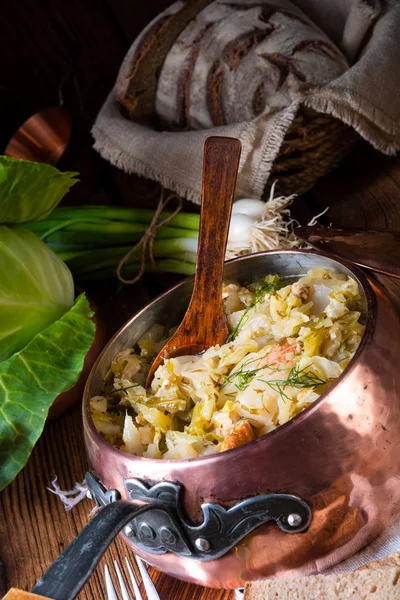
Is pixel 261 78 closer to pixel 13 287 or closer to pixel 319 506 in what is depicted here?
pixel 13 287

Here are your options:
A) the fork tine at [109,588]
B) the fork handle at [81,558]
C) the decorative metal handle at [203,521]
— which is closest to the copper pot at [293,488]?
the decorative metal handle at [203,521]

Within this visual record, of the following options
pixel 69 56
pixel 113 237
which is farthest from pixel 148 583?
pixel 69 56

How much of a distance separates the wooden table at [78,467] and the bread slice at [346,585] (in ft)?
0.42

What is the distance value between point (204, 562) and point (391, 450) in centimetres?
37

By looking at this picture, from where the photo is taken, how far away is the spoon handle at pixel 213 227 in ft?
4.45

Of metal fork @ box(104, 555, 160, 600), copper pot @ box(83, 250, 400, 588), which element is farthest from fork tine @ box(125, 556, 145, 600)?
copper pot @ box(83, 250, 400, 588)

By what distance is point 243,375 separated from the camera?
129 cm

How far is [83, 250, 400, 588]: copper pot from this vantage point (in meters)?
1.07

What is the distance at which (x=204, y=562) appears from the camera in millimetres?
1156

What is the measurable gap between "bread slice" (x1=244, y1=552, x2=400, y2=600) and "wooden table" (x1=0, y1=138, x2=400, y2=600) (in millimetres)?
128

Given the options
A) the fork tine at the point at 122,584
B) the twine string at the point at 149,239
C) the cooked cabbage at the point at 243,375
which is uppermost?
the cooked cabbage at the point at 243,375

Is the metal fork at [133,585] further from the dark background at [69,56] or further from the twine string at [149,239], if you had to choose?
the dark background at [69,56]

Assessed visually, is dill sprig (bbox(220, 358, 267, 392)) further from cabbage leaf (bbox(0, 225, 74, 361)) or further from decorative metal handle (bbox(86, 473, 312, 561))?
cabbage leaf (bbox(0, 225, 74, 361))

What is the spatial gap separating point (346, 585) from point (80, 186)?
194 cm
